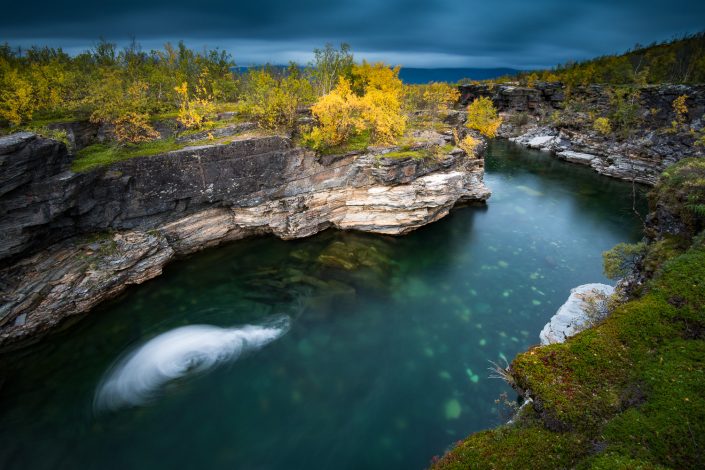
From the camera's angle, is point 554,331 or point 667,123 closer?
point 554,331

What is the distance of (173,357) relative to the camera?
57.4 ft

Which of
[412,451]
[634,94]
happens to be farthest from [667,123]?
[412,451]

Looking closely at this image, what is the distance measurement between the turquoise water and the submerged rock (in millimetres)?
1090

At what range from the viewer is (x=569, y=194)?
40.8 metres

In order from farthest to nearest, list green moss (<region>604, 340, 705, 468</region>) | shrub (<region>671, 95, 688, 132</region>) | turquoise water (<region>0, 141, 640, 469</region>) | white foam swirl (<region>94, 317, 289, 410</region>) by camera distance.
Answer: shrub (<region>671, 95, 688, 132</region>) → white foam swirl (<region>94, 317, 289, 410</region>) → turquoise water (<region>0, 141, 640, 469</region>) → green moss (<region>604, 340, 705, 468</region>)

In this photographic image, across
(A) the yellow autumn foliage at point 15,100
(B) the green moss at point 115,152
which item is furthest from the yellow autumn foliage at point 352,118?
(A) the yellow autumn foliage at point 15,100

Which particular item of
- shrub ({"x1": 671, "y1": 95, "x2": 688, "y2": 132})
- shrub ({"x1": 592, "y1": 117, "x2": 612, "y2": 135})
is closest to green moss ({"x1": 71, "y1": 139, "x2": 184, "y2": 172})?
shrub ({"x1": 592, "y1": 117, "x2": 612, "y2": 135})

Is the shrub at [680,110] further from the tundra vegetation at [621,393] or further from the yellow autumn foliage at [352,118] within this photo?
the tundra vegetation at [621,393]

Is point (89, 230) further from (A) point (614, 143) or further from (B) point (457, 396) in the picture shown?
(A) point (614, 143)

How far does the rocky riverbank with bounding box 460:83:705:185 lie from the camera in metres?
47.0

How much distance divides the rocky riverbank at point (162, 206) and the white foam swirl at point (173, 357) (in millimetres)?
5633

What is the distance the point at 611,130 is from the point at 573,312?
5730 centimetres

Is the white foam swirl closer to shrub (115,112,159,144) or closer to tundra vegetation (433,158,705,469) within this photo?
tundra vegetation (433,158,705,469)

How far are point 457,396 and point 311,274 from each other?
12517 millimetres
